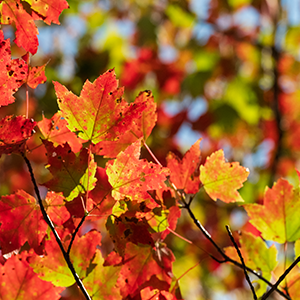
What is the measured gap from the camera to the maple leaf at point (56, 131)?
21.2 inches

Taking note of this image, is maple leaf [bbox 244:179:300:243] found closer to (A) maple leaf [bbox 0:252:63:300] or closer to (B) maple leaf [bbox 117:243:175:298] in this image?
(B) maple leaf [bbox 117:243:175:298]

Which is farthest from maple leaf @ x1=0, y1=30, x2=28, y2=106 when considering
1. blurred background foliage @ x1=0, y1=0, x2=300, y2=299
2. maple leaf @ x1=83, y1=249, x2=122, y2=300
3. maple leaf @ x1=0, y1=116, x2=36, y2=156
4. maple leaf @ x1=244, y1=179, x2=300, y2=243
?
blurred background foliage @ x1=0, y1=0, x2=300, y2=299

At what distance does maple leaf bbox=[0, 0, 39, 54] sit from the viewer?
510 mm

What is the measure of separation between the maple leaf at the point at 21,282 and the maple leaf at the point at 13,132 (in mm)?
180

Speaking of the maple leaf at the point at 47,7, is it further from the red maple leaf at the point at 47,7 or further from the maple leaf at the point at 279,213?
the maple leaf at the point at 279,213

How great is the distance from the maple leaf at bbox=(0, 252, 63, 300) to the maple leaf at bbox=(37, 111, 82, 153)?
0.62 feet

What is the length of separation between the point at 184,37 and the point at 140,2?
0.72 metres

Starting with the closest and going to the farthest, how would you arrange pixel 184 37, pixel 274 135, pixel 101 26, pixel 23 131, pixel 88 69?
pixel 23 131 < pixel 88 69 < pixel 274 135 < pixel 101 26 < pixel 184 37

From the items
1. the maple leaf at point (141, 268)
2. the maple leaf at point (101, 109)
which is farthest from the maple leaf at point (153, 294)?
the maple leaf at point (101, 109)

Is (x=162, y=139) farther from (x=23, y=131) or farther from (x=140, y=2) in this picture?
(x=23, y=131)

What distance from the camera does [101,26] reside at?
3336mm

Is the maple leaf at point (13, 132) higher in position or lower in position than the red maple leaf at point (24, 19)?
lower

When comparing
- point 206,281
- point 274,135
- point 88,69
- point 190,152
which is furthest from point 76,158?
point 206,281

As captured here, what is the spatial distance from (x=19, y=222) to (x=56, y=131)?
159 millimetres
